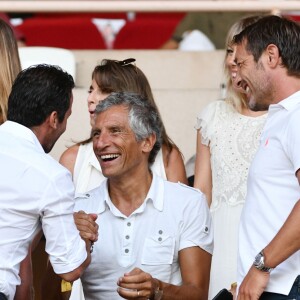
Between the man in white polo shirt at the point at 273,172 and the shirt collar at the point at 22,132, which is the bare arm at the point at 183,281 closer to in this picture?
the man in white polo shirt at the point at 273,172

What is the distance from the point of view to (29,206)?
413 centimetres

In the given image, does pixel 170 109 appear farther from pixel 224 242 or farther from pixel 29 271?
pixel 29 271

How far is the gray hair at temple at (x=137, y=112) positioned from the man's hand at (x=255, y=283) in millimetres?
1104

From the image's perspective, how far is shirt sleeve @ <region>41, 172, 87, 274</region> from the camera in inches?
163

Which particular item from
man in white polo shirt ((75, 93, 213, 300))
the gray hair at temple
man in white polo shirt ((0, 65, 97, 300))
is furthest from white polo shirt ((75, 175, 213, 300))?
man in white polo shirt ((0, 65, 97, 300))

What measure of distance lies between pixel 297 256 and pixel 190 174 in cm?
231

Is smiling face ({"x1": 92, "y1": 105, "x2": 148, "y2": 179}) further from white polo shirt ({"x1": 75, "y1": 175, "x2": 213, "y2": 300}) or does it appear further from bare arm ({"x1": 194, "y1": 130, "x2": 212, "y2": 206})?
bare arm ({"x1": 194, "y1": 130, "x2": 212, "y2": 206})

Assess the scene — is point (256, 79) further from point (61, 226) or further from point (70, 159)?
point (70, 159)

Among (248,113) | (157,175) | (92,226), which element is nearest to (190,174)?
(248,113)

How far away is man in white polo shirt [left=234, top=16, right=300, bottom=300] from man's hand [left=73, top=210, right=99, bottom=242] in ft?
2.05

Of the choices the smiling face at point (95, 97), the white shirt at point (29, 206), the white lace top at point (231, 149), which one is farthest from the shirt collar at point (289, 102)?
the smiling face at point (95, 97)

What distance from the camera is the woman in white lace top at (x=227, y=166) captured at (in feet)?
18.2

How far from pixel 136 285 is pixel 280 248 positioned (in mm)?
712

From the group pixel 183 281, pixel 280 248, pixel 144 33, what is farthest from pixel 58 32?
pixel 280 248
